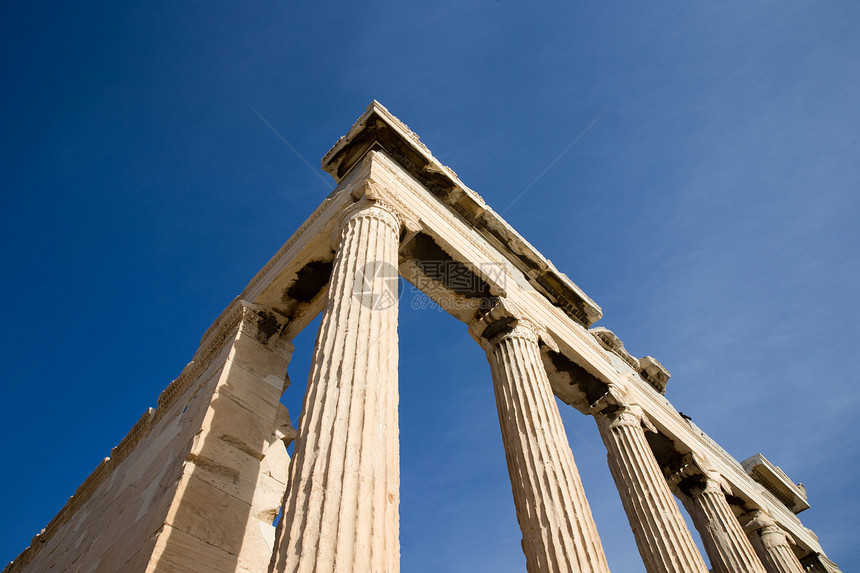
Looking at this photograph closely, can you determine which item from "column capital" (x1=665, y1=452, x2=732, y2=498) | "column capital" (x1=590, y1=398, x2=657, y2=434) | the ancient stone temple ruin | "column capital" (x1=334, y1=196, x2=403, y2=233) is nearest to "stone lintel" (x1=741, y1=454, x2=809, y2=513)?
the ancient stone temple ruin

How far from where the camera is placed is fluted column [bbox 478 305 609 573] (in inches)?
320

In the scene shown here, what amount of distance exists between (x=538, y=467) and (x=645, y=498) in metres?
4.29

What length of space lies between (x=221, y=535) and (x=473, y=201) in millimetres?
8504

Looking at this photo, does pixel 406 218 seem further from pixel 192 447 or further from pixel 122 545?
pixel 122 545

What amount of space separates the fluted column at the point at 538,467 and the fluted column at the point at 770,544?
11925 mm

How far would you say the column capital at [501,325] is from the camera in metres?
11.5

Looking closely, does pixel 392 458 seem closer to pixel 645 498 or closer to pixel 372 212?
pixel 372 212

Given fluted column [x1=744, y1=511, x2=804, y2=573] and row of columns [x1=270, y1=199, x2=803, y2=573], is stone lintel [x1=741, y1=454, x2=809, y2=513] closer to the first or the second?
fluted column [x1=744, y1=511, x2=804, y2=573]

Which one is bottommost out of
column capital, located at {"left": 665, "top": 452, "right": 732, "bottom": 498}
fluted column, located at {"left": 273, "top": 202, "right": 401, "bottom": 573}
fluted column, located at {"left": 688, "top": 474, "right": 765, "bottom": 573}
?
fluted column, located at {"left": 273, "top": 202, "right": 401, "bottom": 573}

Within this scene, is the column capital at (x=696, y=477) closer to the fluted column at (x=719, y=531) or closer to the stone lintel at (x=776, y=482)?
the fluted column at (x=719, y=531)

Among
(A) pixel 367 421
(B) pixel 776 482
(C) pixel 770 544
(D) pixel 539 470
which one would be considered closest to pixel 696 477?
(C) pixel 770 544

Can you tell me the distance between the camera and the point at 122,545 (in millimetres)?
8422

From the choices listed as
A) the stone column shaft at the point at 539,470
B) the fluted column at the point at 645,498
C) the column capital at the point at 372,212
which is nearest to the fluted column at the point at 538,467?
the stone column shaft at the point at 539,470

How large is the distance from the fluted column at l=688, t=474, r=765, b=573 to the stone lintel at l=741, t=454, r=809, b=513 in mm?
6444
